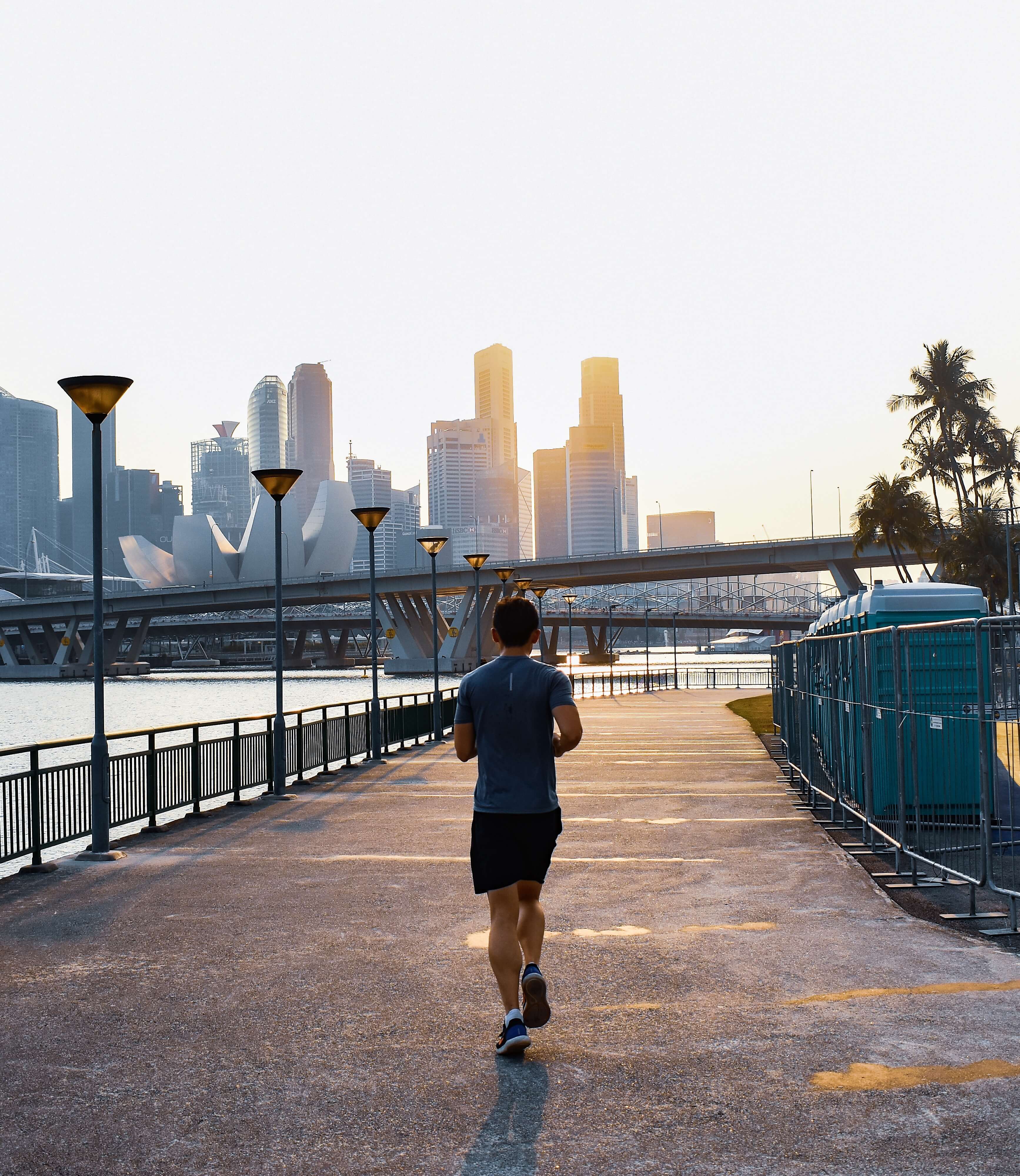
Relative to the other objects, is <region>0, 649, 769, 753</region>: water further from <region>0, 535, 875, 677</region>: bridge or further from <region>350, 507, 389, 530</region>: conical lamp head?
<region>350, 507, 389, 530</region>: conical lamp head

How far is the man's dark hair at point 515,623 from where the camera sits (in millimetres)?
5539

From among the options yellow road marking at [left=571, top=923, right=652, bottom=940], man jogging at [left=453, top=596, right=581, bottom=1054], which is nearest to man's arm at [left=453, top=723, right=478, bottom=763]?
man jogging at [left=453, top=596, right=581, bottom=1054]

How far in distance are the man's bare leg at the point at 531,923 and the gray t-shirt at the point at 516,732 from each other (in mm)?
389

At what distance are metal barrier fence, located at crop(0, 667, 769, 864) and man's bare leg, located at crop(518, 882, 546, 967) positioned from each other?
662cm

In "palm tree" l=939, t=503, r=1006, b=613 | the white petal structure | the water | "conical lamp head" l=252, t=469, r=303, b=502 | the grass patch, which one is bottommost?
the water

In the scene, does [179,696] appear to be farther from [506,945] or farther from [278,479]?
[506,945]

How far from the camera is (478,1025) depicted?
5816 millimetres

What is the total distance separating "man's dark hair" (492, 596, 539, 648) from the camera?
18.2ft

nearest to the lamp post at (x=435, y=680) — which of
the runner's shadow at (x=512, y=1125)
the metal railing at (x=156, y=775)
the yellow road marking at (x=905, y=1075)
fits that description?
the metal railing at (x=156, y=775)

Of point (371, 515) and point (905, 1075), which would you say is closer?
point (905, 1075)

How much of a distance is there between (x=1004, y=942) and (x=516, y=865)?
364 cm

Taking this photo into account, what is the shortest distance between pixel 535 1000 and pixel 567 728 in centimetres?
121

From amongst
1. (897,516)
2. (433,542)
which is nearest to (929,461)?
(897,516)

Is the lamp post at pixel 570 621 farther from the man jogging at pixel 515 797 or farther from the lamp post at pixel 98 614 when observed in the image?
the man jogging at pixel 515 797
